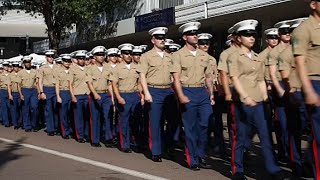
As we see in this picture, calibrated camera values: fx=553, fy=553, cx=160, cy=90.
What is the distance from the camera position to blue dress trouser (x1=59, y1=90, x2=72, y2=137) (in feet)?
41.2

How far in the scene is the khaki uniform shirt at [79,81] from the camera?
38.5 feet

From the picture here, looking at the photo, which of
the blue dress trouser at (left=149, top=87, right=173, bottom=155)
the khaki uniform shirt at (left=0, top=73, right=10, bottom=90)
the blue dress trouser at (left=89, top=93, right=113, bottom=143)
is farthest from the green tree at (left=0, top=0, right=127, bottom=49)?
the blue dress trouser at (left=149, top=87, right=173, bottom=155)

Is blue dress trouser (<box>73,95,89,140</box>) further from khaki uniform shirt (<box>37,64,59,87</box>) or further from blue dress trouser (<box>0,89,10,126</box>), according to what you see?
blue dress trouser (<box>0,89,10,126</box>)

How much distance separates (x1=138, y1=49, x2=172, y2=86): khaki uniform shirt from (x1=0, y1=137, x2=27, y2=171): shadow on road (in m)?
2.68

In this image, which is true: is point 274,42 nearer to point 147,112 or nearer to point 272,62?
point 272,62

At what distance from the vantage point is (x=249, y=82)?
678cm

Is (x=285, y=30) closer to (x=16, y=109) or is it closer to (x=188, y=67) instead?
(x=188, y=67)

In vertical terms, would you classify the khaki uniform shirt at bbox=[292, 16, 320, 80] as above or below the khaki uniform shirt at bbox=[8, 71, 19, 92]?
above

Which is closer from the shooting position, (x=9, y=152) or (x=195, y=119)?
(x=195, y=119)

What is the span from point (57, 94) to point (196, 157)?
554 centimetres

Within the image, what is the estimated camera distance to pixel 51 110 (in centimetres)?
1338

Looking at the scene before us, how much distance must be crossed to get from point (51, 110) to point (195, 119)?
628 centimetres

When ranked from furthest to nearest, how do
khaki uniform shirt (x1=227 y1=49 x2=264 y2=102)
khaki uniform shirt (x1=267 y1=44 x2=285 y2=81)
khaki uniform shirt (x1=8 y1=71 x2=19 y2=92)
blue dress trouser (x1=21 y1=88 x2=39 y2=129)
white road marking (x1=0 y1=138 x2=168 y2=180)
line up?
khaki uniform shirt (x1=8 y1=71 x2=19 y2=92) → blue dress trouser (x1=21 y1=88 x2=39 y2=129) → khaki uniform shirt (x1=267 y1=44 x2=285 y2=81) → white road marking (x1=0 y1=138 x2=168 y2=180) → khaki uniform shirt (x1=227 y1=49 x2=264 y2=102)

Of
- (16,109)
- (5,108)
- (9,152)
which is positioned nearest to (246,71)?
(9,152)
